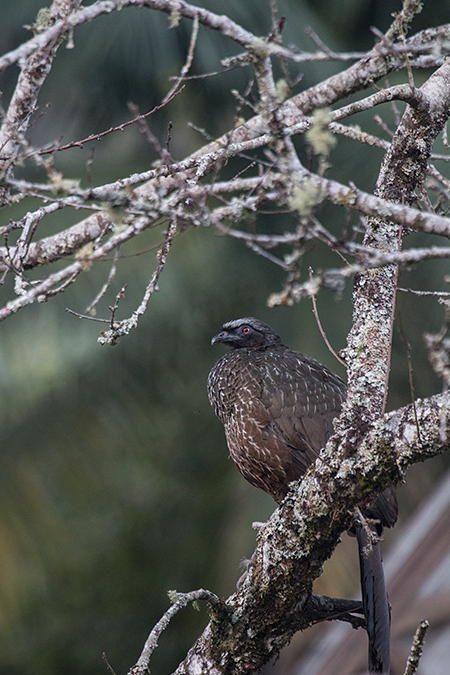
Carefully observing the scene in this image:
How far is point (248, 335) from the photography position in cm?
488

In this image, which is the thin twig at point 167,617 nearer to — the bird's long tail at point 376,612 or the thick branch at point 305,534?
the thick branch at point 305,534

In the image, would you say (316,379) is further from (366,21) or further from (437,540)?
(366,21)

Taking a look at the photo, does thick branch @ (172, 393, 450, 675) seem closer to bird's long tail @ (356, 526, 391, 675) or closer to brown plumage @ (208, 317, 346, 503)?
bird's long tail @ (356, 526, 391, 675)

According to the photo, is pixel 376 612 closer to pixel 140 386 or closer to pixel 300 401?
pixel 300 401

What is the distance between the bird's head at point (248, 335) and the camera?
487cm

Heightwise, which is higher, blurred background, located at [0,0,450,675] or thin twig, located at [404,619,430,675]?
blurred background, located at [0,0,450,675]

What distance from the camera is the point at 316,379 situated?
4297 mm

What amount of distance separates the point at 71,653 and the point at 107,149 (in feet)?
20.9

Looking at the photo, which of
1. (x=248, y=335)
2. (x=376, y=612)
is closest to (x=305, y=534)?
(x=376, y=612)

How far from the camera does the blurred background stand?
7.29m

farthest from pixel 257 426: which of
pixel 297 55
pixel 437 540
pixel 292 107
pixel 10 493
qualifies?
pixel 10 493

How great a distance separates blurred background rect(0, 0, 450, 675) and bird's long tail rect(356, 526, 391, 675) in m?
3.46

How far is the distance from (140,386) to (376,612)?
16.0 feet

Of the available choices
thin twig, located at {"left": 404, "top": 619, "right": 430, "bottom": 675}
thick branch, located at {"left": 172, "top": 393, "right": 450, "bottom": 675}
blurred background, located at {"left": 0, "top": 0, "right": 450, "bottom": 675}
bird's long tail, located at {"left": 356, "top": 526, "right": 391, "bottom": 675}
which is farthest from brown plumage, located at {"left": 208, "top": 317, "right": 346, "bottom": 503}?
blurred background, located at {"left": 0, "top": 0, "right": 450, "bottom": 675}
